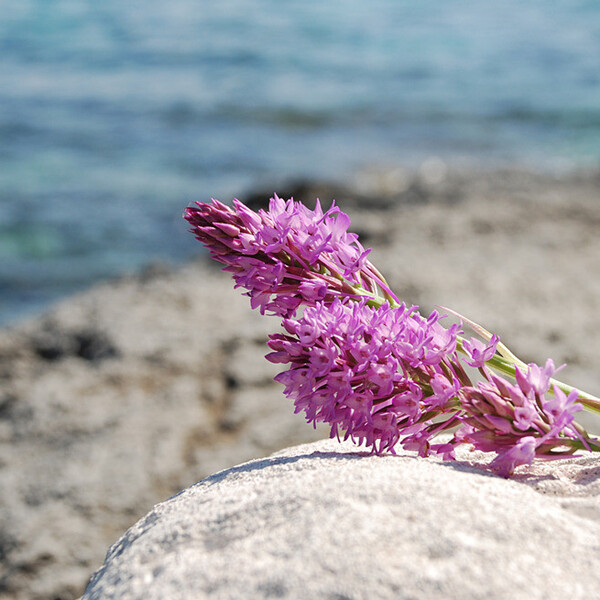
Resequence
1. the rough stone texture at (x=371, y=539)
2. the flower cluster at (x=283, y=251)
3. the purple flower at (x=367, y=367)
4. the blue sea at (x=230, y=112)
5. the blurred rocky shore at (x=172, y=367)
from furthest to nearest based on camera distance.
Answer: the blue sea at (x=230, y=112) < the blurred rocky shore at (x=172, y=367) < the flower cluster at (x=283, y=251) < the purple flower at (x=367, y=367) < the rough stone texture at (x=371, y=539)

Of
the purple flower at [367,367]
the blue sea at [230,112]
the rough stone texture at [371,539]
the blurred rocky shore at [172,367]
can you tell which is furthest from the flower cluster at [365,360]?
the blue sea at [230,112]

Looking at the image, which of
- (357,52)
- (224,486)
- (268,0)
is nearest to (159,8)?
(268,0)

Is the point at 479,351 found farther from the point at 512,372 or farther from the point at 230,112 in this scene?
the point at 230,112

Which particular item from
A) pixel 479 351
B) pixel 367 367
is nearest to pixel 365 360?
pixel 367 367

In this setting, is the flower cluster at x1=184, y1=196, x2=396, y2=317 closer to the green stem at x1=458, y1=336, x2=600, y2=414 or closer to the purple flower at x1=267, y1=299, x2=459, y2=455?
the purple flower at x1=267, y1=299, x2=459, y2=455

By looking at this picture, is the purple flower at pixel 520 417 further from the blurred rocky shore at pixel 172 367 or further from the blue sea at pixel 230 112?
the blue sea at pixel 230 112

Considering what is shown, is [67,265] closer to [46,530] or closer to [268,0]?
[46,530]

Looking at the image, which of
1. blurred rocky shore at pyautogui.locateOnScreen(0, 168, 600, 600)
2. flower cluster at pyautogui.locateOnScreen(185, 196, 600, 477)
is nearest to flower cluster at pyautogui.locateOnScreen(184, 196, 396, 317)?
flower cluster at pyautogui.locateOnScreen(185, 196, 600, 477)
